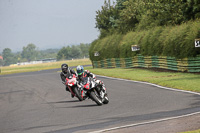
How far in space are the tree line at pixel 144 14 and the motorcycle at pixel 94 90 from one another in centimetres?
1959

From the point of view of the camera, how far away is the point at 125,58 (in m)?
42.7

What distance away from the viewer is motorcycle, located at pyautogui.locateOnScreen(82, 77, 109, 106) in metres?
13.4

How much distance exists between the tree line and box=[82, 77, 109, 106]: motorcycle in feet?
64.3

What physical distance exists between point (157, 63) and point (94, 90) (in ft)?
66.0

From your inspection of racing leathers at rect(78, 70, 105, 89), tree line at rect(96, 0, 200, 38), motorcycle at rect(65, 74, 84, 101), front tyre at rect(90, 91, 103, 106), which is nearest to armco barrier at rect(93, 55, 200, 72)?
tree line at rect(96, 0, 200, 38)

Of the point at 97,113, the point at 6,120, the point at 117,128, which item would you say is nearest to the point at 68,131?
the point at 117,128

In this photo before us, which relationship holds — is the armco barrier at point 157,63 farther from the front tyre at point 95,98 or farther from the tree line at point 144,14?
the front tyre at point 95,98

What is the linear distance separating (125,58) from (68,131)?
33.7 m

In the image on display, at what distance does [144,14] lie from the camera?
45250 millimetres

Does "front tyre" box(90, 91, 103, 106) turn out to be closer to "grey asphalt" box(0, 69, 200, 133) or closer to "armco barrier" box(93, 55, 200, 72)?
"grey asphalt" box(0, 69, 200, 133)

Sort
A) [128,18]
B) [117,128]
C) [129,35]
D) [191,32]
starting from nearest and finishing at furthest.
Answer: [117,128] < [191,32] < [129,35] < [128,18]

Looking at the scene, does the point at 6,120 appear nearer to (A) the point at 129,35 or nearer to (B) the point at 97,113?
(B) the point at 97,113

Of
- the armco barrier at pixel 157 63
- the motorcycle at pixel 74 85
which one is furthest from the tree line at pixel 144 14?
the motorcycle at pixel 74 85

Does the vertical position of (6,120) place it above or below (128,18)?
below
